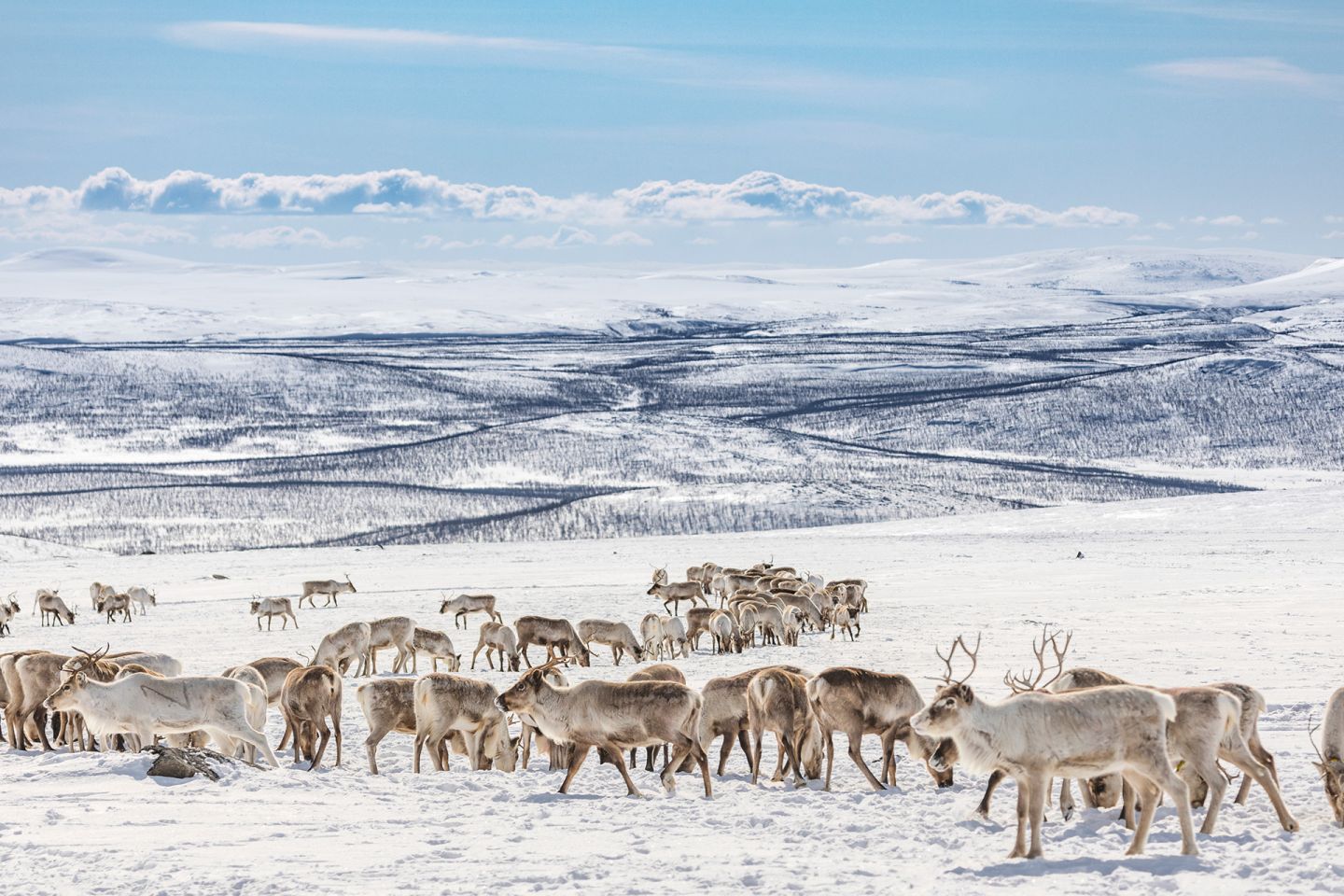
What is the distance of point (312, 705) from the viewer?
13.2 meters

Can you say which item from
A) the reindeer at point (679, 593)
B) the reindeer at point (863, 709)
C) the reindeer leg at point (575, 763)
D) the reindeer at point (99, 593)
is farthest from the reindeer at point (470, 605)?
the reindeer at point (863, 709)

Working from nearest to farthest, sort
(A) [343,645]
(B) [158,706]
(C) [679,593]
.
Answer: (B) [158,706] < (A) [343,645] < (C) [679,593]

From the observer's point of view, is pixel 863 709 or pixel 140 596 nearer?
pixel 863 709

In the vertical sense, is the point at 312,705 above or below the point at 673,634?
above

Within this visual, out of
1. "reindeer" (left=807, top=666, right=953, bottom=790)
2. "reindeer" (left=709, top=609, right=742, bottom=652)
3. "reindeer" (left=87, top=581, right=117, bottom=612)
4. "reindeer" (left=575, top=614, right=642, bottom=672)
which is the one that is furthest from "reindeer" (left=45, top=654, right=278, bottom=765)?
"reindeer" (left=87, top=581, right=117, bottom=612)

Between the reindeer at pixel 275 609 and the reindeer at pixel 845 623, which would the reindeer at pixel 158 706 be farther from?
the reindeer at pixel 275 609

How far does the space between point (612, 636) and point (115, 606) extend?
11.9 m

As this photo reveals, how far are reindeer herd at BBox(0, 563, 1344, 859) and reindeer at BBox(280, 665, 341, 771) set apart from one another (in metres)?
0.02

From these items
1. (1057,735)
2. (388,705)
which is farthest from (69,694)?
(1057,735)

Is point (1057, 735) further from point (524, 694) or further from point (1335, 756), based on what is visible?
point (524, 694)

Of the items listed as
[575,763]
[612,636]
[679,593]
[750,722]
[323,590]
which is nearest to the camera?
[575,763]

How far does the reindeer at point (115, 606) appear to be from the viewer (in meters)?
28.0

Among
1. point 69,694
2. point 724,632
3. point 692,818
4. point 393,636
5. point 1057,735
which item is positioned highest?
point 1057,735

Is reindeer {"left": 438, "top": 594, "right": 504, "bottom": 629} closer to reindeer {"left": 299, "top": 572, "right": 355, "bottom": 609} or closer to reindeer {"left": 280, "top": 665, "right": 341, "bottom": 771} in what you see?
reindeer {"left": 299, "top": 572, "right": 355, "bottom": 609}
